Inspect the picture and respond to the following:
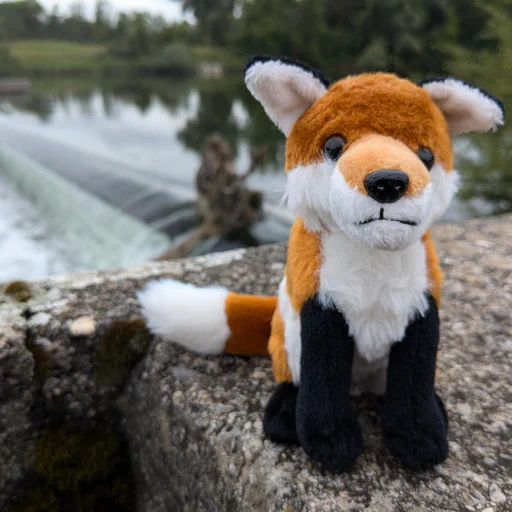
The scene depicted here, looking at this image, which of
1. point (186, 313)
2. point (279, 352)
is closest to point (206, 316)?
point (186, 313)

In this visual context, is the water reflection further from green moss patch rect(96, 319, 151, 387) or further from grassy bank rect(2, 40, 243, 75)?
grassy bank rect(2, 40, 243, 75)

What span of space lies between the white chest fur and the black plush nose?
15cm

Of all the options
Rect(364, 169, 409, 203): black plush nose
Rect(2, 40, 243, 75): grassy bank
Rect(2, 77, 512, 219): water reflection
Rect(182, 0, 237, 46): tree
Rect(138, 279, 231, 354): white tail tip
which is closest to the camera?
A: Rect(364, 169, 409, 203): black plush nose

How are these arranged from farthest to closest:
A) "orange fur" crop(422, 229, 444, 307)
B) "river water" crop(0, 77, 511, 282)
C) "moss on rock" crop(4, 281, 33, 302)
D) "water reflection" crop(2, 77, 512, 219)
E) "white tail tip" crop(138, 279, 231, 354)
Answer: "river water" crop(0, 77, 511, 282) → "water reflection" crop(2, 77, 512, 219) → "moss on rock" crop(4, 281, 33, 302) → "white tail tip" crop(138, 279, 231, 354) → "orange fur" crop(422, 229, 444, 307)

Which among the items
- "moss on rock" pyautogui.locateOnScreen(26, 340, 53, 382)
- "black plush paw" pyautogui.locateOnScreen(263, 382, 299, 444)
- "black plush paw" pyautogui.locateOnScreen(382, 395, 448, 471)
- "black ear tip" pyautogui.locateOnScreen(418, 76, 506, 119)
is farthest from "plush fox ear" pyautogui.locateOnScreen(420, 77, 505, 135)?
"moss on rock" pyautogui.locateOnScreen(26, 340, 53, 382)

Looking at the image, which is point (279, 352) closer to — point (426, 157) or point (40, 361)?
point (426, 157)

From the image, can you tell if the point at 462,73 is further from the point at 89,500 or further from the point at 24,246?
the point at 89,500

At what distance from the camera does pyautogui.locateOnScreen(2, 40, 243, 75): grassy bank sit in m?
33.4

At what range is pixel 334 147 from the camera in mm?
749

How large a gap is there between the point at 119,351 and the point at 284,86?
794 mm

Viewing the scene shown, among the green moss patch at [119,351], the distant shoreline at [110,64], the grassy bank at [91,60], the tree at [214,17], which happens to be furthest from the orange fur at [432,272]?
the tree at [214,17]

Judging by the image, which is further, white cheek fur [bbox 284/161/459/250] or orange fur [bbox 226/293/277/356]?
orange fur [bbox 226/293/277/356]

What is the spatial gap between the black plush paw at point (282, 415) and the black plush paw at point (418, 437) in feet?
0.63

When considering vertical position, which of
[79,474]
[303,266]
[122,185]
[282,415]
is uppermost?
[303,266]
